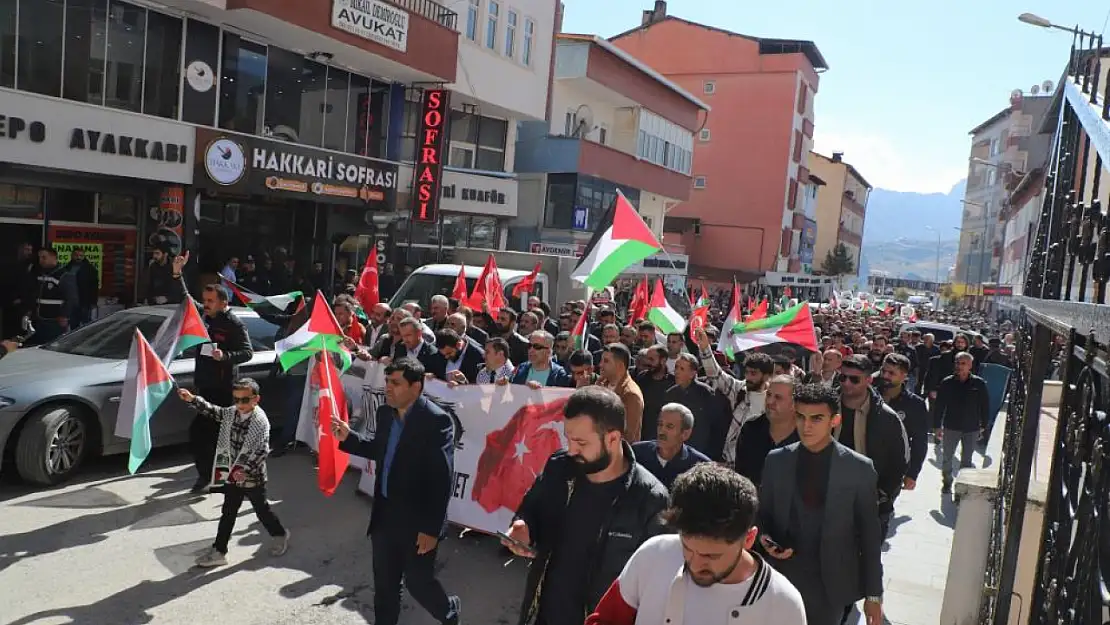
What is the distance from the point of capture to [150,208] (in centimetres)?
1627

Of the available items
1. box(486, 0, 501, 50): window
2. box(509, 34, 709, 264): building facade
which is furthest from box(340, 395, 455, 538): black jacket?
box(486, 0, 501, 50): window

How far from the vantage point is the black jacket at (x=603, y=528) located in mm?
3525

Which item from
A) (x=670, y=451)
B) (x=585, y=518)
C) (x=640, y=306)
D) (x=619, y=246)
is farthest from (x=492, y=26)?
(x=585, y=518)

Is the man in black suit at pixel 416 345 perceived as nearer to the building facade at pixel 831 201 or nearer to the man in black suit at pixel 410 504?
the man in black suit at pixel 410 504

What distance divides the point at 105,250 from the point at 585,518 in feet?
49.7

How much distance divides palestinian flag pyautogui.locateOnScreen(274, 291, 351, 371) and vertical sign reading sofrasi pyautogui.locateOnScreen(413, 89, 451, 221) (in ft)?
45.3

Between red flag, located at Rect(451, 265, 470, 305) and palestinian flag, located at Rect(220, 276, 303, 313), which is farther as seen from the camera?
red flag, located at Rect(451, 265, 470, 305)

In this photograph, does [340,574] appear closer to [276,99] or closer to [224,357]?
[224,357]

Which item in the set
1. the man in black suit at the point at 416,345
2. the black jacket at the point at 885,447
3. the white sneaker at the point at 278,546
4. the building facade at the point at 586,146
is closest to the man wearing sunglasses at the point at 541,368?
the man in black suit at the point at 416,345

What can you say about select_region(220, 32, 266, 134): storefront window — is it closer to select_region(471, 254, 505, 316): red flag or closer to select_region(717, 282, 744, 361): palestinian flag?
select_region(471, 254, 505, 316): red flag

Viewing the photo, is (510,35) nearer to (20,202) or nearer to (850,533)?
(20,202)

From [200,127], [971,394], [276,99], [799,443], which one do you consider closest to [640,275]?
[276,99]

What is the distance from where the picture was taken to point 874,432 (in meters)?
5.72

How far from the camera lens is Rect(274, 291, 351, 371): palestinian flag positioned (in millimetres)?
7434
